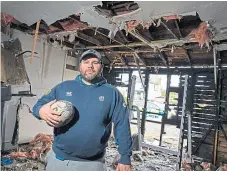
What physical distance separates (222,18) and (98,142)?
7.42 feet

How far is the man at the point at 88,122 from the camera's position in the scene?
163 centimetres

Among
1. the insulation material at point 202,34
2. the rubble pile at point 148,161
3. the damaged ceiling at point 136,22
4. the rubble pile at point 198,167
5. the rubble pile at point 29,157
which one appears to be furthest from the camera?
the rubble pile at point 148,161

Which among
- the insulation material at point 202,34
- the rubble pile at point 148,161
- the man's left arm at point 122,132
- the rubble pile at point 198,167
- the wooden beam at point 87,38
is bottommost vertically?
the rubble pile at point 148,161

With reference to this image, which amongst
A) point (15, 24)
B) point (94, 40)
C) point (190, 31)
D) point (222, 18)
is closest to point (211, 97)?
point (190, 31)

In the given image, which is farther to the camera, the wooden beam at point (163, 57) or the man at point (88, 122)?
the wooden beam at point (163, 57)

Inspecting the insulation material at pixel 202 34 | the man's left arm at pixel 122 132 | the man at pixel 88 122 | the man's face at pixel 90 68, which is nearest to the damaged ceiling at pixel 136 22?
the insulation material at pixel 202 34

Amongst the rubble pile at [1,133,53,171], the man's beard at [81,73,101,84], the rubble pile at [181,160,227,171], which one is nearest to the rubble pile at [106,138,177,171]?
the rubble pile at [181,160,227,171]

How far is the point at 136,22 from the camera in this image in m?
3.21

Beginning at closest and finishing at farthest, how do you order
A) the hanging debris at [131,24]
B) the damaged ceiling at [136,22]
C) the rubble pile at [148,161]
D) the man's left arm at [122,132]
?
the man's left arm at [122,132], the damaged ceiling at [136,22], the hanging debris at [131,24], the rubble pile at [148,161]

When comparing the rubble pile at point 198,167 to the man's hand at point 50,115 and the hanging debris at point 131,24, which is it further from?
the man's hand at point 50,115

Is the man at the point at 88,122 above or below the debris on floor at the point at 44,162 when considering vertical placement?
above

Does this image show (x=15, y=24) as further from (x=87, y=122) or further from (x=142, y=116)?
(x=142, y=116)

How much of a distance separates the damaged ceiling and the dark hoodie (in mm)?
1234

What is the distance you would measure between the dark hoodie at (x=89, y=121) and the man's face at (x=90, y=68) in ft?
0.23
